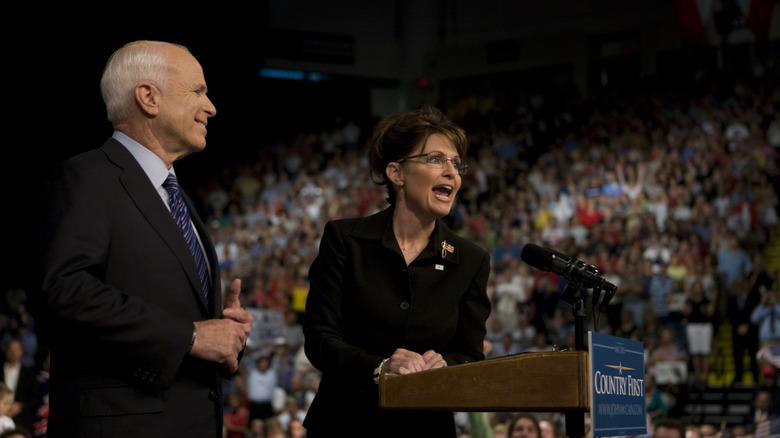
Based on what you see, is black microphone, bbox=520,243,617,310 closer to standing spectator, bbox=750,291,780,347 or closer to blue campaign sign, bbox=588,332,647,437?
blue campaign sign, bbox=588,332,647,437

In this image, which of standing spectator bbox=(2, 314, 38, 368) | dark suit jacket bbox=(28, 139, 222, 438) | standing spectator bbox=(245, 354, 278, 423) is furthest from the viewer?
standing spectator bbox=(2, 314, 38, 368)

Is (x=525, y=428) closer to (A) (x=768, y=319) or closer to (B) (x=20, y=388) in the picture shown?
(B) (x=20, y=388)

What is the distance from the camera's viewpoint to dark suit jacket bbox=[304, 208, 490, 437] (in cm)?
266

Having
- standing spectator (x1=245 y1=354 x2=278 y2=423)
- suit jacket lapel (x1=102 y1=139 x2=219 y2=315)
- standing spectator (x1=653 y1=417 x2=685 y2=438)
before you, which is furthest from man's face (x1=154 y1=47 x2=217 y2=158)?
standing spectator (x1=245 y1=354 x2=278 y2=423)

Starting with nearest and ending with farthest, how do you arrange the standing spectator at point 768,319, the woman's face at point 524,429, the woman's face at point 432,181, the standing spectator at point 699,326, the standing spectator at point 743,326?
1. the woman's face at point 432,181
2. the woman's face at point 524,429
3. the standing spectator at point 768,319
4. the standing spectator at point 743,326
5. the standing spectator at point 699,326

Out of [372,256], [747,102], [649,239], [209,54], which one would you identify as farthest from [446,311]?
[209,54]

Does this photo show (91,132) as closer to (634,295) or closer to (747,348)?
(634,295)

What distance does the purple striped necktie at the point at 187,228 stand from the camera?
7.69 feet

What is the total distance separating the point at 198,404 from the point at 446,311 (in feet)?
2.71

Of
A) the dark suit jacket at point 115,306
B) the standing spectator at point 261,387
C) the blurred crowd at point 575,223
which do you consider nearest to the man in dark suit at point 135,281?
the dark suit jacket at point 115,306

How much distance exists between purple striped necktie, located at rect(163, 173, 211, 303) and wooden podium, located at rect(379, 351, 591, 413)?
557 mm

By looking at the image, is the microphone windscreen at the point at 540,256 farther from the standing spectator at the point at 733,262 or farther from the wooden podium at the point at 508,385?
the standing spectator at the point at 733,262

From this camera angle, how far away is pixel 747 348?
1057 cm

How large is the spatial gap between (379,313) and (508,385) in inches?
26.0
